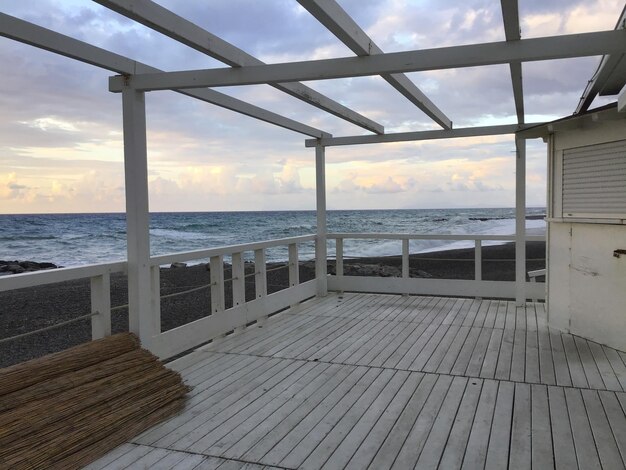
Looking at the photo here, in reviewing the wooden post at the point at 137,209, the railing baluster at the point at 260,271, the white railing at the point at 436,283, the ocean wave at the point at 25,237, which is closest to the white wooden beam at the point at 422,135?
the white railing at the point at 436,283

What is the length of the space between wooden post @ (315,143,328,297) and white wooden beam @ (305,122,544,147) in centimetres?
17

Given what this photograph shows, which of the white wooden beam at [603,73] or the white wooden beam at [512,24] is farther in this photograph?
the white wooden beam at [603,73]

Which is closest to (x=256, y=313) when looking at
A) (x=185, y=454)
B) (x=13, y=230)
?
(x=185, y=454)

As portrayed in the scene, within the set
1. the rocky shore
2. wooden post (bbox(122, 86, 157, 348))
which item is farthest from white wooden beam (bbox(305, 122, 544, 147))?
the rocky shore

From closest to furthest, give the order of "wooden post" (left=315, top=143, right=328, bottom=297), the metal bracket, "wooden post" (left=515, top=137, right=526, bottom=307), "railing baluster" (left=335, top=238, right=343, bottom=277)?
the metal bracket → "wooden post" (left=515, top=137, right=526, bottom=307) → "wooden post" (left=315, top=143, right=328, bottom=297) → "railing baluster" (left=335, top=238, right=343, bottom=277)

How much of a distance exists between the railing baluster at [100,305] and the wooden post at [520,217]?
3.99 m

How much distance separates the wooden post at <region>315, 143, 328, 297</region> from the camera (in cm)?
594

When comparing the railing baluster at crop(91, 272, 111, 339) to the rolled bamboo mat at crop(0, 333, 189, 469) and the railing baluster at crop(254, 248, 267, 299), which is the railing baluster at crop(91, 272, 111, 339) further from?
the railing baluster at crop(254, 248, 267, 299)

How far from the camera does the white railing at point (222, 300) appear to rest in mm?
3398

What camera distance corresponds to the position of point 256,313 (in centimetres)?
464

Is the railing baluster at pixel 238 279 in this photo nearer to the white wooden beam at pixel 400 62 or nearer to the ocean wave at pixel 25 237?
the white wooden beam at pixel 400 62

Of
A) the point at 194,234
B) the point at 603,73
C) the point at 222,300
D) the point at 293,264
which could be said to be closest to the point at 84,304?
the point at 293,264

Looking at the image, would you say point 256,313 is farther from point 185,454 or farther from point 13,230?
point 13,230

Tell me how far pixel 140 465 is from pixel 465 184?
22.8 metres
